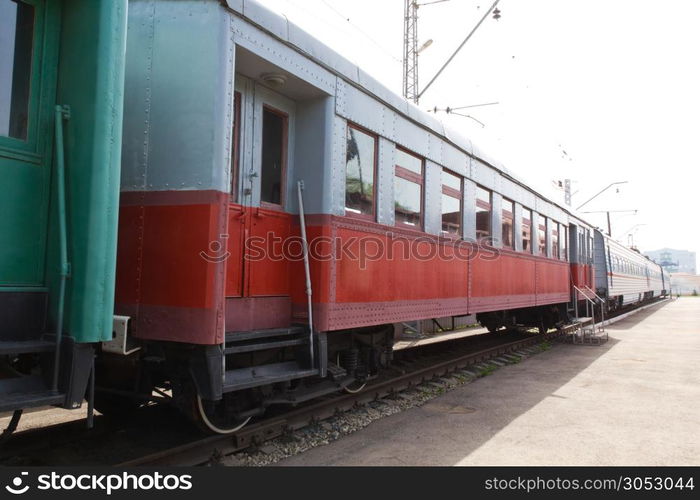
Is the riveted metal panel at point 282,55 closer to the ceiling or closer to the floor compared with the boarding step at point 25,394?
closer to the ceiling

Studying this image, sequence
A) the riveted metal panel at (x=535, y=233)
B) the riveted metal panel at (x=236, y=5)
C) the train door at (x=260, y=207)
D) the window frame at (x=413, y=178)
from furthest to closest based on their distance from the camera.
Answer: the riveted metal panel at (x=535, y=233)
the window frame at (x=413, y=178)
the train door at (x=260, y=207)
the riveted metal panel at (x=236, y=5)

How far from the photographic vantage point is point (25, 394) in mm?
2834

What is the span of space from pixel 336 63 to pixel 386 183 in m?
1.40

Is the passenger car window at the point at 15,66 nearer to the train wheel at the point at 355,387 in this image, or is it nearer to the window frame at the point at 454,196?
the train wheel at the point at 355,387

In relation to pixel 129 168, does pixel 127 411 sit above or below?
below

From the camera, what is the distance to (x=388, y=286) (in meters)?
5.75

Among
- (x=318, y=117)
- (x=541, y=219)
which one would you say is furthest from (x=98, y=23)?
(x=541, y=219)

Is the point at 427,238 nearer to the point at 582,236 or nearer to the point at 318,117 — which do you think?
the point at 318,117

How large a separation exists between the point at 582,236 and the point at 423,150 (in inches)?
426

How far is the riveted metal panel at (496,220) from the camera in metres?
8.70

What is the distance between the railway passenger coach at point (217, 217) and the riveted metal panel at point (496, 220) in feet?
9.41

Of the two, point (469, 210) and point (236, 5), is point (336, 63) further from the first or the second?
point (469, 210)

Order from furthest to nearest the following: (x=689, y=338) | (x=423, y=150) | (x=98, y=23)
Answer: (x=689, y=338) → (x=423, y=150) → (x=98, y=23)

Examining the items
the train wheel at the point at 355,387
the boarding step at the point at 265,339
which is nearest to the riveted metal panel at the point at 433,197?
the train wheel at the point at 355,387
